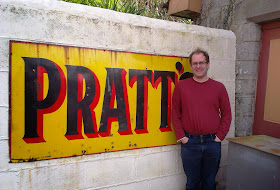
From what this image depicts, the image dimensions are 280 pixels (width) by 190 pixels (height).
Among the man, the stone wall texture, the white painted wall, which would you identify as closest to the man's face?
the man

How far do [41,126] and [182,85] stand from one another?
1.42 meters

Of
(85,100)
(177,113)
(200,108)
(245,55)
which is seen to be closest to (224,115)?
(200,108)

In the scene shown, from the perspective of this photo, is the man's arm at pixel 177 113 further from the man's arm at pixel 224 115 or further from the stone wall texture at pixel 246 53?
the stone wall texture at pixel 246 53

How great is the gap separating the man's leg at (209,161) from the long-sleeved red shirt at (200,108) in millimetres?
113

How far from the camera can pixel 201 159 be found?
2.18 m

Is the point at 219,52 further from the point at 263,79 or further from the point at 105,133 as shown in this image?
the point at 105,133

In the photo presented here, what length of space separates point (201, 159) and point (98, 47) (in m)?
1.56

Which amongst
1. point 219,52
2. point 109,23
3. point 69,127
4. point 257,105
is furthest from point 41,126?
point 257,105

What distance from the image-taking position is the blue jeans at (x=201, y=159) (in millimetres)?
2133

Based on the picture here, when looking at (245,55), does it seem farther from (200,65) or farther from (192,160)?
(192,160)

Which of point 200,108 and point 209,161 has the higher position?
point 200,108

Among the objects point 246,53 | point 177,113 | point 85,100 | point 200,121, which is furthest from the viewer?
point 246,53

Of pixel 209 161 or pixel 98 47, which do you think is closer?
pixel 98 47

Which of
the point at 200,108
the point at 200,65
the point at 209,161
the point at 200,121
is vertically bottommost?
the point at 209,161
